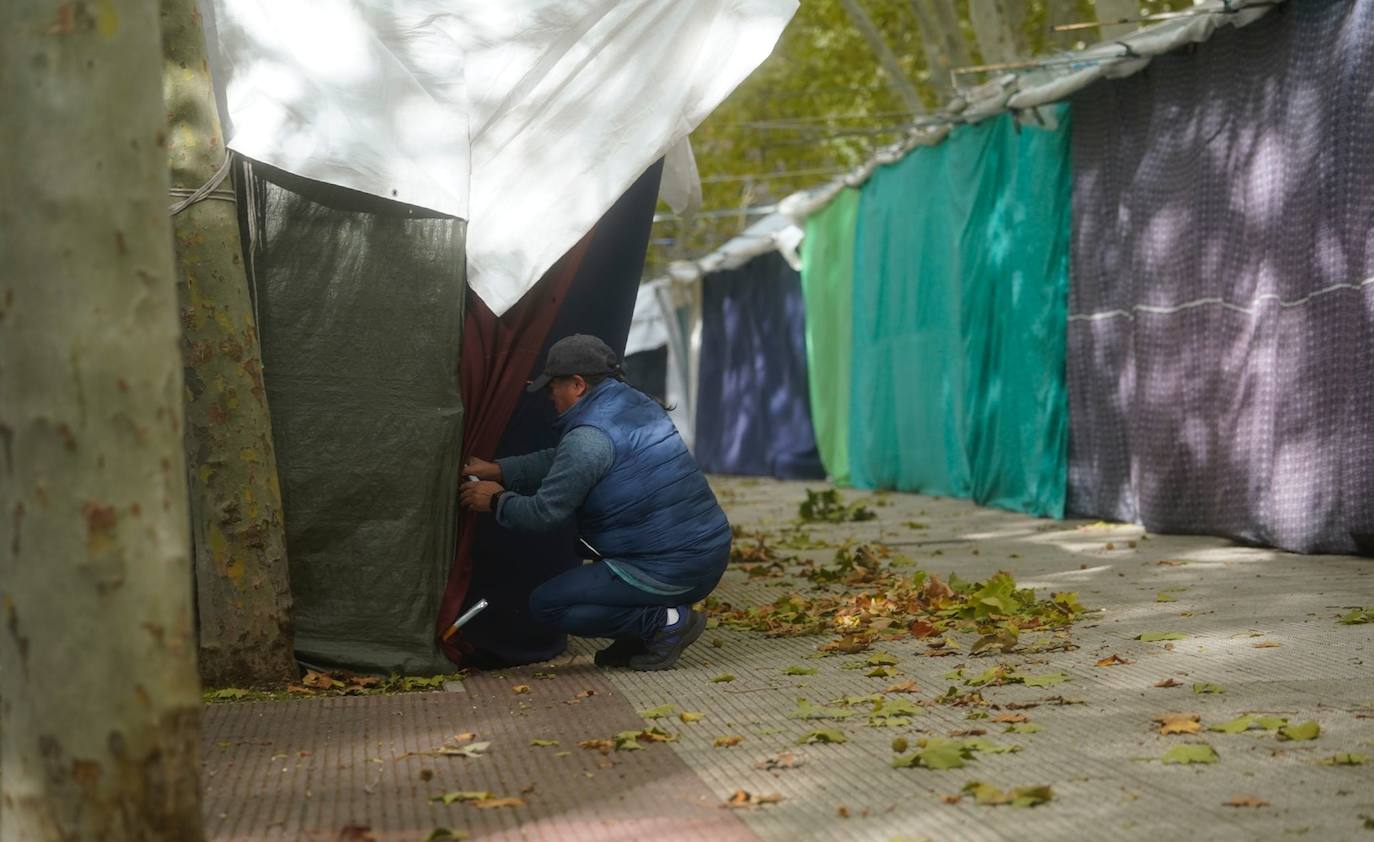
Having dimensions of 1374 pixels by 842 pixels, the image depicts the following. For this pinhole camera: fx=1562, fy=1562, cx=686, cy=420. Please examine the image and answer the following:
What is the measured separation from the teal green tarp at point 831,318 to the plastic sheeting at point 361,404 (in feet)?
33.3

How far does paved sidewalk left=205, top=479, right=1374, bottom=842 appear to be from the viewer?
3.74 metres

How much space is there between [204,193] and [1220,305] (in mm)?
6061

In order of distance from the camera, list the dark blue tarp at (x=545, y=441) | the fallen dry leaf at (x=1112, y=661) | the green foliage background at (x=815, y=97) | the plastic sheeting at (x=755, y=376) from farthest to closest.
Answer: the green foliage background at (x=815, y=97), the plastic sheeting at (x=755, y=376), the dark blue tarp at (x=545, y=441), the fallen dry leaf at (x=1112, y=661)

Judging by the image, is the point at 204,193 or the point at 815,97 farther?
the point at 815,97

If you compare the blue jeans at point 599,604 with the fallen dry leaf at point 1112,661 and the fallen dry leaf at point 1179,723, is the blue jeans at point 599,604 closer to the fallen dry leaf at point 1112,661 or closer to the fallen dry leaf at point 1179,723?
the fallen dry leaf at point 1112,661

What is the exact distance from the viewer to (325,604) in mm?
6129

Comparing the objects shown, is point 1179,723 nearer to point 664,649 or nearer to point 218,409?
point 664,649

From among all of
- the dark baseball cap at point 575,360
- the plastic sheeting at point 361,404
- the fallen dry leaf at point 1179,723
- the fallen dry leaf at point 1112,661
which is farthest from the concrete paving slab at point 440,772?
the fallen dry leaf at point 1112,661

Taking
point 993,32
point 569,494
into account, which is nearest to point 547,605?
point 569,494

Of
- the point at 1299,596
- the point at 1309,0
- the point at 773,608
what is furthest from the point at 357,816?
the point at 1309,0

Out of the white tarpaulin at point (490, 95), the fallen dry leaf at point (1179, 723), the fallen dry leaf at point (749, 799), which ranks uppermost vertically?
the white tarpaulin at point (490, 95)

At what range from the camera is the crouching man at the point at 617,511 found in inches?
240

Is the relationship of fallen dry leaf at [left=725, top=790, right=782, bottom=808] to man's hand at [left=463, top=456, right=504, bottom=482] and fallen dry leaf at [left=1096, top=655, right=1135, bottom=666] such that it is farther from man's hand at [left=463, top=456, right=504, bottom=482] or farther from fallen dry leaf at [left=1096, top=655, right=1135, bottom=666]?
man's hand at [left=463, top=456, right=504, bottom=482]

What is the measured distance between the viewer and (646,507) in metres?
6.16
